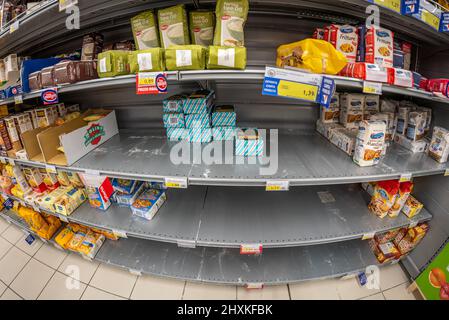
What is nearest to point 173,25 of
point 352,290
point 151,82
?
point 151,82

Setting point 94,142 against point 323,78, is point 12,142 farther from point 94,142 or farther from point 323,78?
point 323,78

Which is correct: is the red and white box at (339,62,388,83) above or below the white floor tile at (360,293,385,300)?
above

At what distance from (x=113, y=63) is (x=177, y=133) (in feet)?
1.77

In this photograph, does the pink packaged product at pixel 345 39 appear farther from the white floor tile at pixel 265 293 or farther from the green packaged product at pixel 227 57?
the white floor tile at pixel 265 293

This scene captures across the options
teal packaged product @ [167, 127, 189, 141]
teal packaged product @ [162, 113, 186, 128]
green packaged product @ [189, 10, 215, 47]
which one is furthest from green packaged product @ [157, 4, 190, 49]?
teal packaged product @ [167, 127, 189, 141]

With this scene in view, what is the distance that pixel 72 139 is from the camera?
1.28m

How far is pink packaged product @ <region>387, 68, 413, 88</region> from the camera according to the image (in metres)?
0.99

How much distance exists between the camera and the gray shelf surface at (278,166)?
3.48ft

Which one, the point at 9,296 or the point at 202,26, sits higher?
the point at 202,26

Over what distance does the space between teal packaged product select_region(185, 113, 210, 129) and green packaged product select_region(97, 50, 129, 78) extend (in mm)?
430

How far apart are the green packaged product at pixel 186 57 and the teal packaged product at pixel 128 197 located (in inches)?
37.5

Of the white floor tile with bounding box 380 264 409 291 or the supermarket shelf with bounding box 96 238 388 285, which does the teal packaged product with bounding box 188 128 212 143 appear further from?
the white floor tile with bounding box 380 264 409 291

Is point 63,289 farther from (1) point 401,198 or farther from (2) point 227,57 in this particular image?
(1) point 401,198
